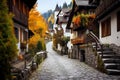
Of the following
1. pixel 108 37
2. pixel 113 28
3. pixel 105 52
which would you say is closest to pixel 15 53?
pixel 105 52

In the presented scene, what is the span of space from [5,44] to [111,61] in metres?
9.99

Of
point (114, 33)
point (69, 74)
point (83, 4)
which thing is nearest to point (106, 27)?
point (114, 33)

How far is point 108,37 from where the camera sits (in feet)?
72.3

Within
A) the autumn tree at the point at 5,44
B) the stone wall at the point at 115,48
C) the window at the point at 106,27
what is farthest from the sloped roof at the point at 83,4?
the autumn tree at the point at 5,44

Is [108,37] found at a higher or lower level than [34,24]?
lower

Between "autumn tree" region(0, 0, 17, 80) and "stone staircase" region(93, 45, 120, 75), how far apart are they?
27.3 feet

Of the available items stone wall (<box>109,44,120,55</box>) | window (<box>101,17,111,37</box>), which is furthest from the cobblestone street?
window (<box>101,17,111,37</box>)

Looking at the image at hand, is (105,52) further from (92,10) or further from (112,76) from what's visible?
(92,10)

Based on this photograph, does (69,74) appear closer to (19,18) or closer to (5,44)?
(19,18)

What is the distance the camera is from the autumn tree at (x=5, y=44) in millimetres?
8365

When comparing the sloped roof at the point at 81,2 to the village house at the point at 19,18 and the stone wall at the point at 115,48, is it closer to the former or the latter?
the village house at the point at 19,18

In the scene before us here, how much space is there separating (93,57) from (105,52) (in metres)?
1.58

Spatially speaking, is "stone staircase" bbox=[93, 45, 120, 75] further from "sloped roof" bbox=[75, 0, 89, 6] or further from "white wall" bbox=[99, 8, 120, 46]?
"sloped roof" bbox=[75, 0, 89, 6]

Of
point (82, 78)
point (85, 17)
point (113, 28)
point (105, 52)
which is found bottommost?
point (82, 78)
